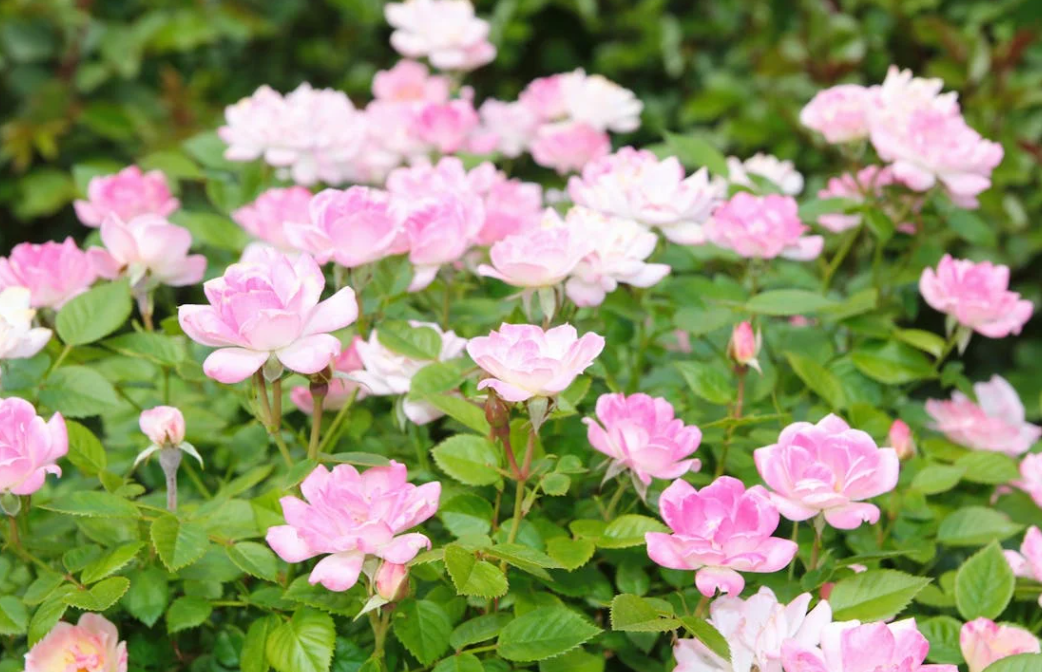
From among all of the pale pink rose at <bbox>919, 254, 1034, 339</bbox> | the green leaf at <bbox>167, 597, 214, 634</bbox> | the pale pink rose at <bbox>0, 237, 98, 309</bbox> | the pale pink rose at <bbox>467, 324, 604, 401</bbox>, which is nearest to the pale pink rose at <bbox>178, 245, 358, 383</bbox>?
the pale pink rose at <bbox>467, 324, 604, 401</bbox>

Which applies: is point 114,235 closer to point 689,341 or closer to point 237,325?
point 237,325

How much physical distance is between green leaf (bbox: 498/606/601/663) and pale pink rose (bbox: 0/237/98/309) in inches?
21.6

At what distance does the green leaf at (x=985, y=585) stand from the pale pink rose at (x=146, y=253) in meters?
0.77

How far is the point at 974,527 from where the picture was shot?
109cm

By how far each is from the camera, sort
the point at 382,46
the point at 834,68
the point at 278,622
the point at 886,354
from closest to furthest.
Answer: the point at 278,622 < the point at 886,354 < the point at 834,68 < the point at 382,46

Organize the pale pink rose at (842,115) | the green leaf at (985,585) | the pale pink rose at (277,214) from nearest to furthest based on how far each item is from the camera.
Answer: the green leaf at (985,585), the pale pink rose at (277,214), the pale pink rose at (842,115)

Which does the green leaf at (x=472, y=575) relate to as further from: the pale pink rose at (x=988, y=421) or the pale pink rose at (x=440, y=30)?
the pale pink rose at (x=440, y=30)

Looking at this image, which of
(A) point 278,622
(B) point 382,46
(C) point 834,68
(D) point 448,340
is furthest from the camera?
(B) point 382,46

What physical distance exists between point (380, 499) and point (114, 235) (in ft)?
1.44

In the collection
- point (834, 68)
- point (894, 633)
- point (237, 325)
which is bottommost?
point (834, 68)

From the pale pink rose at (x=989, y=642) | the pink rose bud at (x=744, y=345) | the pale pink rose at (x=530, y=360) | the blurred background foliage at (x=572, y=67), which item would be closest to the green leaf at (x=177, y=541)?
the pale pink rose at (x=530, y=360)

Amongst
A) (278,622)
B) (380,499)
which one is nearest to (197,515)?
(278,622)

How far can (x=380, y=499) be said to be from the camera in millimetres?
819

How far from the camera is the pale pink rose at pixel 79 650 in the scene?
0.91m
